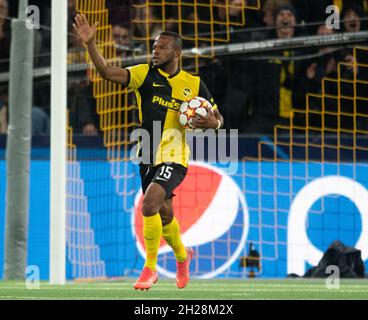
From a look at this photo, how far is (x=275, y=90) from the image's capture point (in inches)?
546

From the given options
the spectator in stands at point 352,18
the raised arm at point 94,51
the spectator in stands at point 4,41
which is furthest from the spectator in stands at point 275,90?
the raised arm at point 94,51

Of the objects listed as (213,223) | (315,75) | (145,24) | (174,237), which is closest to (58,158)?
(174,237)

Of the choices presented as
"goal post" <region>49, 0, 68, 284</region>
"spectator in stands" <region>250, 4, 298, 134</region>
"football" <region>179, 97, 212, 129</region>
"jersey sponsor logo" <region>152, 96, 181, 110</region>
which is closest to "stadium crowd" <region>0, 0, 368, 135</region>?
"spectator in stands" <region>250, 4, 298, 134</region>

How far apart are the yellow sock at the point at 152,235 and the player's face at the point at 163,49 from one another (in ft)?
4.12

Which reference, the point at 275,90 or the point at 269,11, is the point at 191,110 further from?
the point at 269,11

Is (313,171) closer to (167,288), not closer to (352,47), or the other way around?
(352,47)

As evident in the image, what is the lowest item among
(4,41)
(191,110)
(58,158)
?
(58,158)

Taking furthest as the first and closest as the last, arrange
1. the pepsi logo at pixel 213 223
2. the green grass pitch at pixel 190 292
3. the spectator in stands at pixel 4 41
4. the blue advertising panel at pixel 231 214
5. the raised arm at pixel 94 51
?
the spectator in stands at pixel 4 41 < the pepsi logo at pixel 213 223 < the blue advertising panel at pixel 231 214 < the raised arm at pixel 94 51 < the green grass pitch at pixel 190 292

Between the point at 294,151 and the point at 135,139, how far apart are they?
1.76 m

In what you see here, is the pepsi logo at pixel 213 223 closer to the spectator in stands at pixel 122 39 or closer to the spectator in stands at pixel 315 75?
the spectator in stands at pixel 315 75

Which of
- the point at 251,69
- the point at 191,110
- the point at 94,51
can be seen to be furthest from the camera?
the point at 251,69

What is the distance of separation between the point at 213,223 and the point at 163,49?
12.1 feet

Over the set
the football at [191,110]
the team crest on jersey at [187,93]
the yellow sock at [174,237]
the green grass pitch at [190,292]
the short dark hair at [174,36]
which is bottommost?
the green grass pitch at [190,292]

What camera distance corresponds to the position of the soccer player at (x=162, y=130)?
9.65 metres
